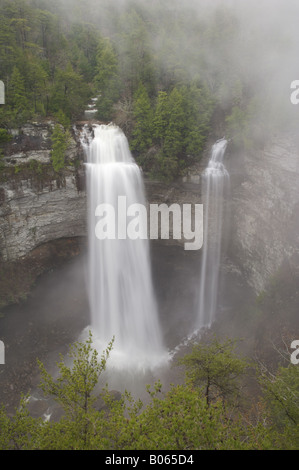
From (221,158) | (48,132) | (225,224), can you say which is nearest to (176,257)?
(225,224)

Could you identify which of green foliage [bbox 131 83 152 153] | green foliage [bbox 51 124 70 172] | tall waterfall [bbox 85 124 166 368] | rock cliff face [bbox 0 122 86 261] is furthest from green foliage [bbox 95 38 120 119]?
green foliage [bbox 51 124 70 172]

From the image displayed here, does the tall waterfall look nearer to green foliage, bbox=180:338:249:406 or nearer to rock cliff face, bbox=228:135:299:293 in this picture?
rock cliff face, bbox=228:135:299:293

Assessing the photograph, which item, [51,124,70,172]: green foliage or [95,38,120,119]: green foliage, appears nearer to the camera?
[51,124,70,172]: green foliage

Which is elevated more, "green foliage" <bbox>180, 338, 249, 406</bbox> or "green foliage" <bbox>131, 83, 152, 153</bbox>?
"green foliage" <bbox>131, 83, 152, 153</bbox>

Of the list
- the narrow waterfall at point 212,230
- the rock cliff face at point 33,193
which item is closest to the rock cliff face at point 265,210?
the narrow waterfall at point 212,230

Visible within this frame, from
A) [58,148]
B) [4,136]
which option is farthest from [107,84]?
[4,136]

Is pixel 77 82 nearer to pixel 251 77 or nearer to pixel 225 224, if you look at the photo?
pixel 251 77
